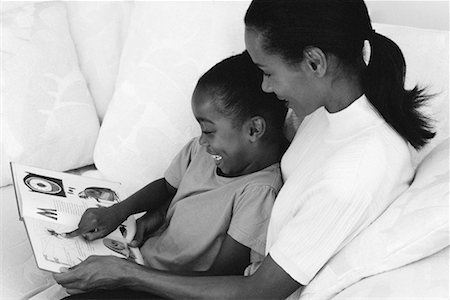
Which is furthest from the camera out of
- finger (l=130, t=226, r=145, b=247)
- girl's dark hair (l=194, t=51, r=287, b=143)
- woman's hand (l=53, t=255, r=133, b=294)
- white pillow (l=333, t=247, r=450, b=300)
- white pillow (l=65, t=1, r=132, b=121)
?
white pillow (l=65, t=1, r=132, b=121)

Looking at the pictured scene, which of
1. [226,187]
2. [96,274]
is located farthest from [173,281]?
[226,187]

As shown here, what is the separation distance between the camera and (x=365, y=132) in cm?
110

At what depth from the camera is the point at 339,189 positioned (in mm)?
1024

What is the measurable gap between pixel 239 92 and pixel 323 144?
23 cm

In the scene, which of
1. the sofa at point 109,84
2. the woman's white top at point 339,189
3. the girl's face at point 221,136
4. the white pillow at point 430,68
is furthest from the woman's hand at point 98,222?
the white pillow at point 430,68

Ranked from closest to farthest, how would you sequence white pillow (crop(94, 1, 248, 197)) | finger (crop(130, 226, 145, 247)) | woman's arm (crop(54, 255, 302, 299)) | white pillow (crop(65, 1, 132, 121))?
1. woman's arm (crop(54, 255, 302, 299))
2. finger (crop(130, 226, 145, 247))
3. white pillow (crop(94, 1, 248, 197))
4. white pillow (crop(65, 1, 132, 121))

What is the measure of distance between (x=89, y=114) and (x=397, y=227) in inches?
43.4

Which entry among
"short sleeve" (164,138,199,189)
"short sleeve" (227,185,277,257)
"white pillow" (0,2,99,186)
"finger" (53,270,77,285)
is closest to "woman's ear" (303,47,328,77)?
"short sleeve" (227,185,277,257)

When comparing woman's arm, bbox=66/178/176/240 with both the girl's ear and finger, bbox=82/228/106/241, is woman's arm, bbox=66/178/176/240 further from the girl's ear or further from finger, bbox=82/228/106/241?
the girl's ear

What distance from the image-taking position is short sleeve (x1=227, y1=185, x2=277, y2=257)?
125cm

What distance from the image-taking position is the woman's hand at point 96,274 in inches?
46.8

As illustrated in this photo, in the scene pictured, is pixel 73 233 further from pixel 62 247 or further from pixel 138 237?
pixel 138 237

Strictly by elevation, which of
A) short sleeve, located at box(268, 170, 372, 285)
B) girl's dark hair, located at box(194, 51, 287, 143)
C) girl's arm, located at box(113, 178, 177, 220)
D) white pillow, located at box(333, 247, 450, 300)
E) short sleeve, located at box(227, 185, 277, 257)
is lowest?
Result: girl's arm, located at box(113, 178, 177, 220)

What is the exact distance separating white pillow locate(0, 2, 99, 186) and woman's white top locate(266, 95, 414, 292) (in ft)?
2.84
